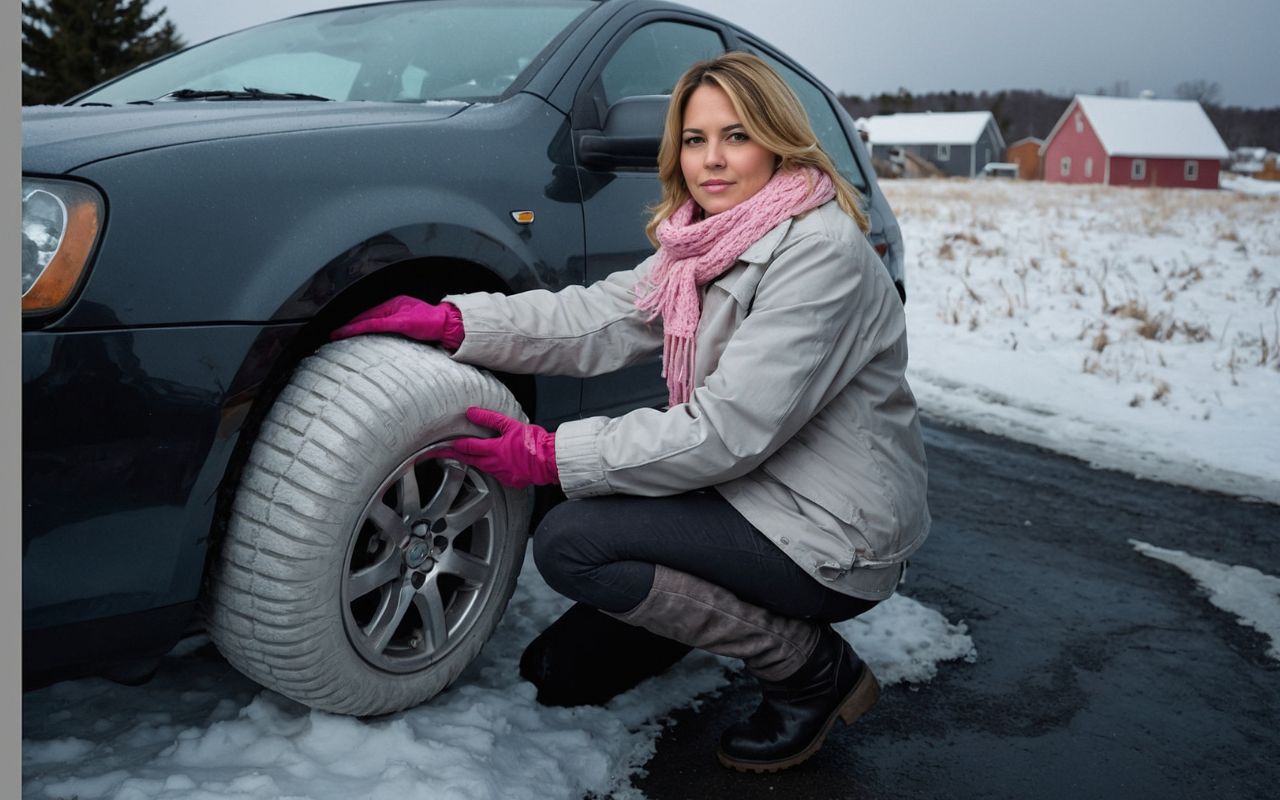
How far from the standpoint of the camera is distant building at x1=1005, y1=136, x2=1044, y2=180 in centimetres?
7781

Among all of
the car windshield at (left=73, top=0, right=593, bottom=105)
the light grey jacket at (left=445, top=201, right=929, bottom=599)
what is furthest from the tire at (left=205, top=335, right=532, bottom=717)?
the car windshield at (left=73, top=0, right=593, bottom=105)

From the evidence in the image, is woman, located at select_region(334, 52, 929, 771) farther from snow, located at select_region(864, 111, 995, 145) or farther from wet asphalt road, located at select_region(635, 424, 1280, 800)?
snow, located at select_region(864, 111, 995, 145)

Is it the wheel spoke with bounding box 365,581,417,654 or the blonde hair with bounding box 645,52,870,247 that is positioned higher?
the blonde hair with bounding box 645,52,870,247

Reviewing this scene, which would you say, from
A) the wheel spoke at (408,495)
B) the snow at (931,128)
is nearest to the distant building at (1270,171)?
the snow at (931,128)

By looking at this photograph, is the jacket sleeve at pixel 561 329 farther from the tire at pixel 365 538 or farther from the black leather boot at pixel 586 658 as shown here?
the black leather boot at pixel 586 658

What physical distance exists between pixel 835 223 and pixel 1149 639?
163 centimetres

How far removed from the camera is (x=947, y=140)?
73062 millimetres

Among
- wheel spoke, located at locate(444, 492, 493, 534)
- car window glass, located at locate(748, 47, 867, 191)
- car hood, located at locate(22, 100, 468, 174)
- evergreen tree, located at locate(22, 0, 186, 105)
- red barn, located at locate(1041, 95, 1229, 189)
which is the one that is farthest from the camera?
red barn, located at locate(1041, 95, 1229, 189)

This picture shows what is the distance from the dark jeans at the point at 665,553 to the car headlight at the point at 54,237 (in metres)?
1.01

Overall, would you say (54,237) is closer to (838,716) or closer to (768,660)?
(768,660)

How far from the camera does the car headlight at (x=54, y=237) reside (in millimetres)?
1639

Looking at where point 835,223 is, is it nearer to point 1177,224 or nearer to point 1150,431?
point 1150,431

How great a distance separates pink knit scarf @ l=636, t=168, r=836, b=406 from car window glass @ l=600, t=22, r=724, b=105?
2.43 ft

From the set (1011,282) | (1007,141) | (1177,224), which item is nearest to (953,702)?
(1011,282)
